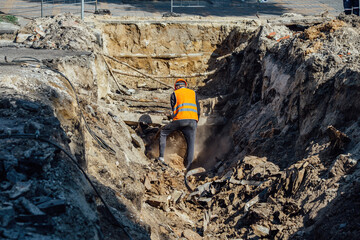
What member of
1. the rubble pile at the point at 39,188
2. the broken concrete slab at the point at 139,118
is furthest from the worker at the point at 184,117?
the rubble pile at the point at 39,188

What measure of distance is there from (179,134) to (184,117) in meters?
0.97

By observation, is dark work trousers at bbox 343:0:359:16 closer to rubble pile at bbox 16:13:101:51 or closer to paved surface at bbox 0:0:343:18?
paved surface at bbox 0:0:343:18

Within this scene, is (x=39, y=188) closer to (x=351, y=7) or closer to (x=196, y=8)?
(x=351, y=7)

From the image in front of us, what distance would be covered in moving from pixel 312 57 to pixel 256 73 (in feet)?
8.82

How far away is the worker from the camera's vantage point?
9.71 meters

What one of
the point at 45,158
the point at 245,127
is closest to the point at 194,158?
the point at 245,127

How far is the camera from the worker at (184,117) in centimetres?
971

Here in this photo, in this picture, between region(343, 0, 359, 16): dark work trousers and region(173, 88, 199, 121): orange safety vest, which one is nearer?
region(173, 88, 199, 121): orange safety vest

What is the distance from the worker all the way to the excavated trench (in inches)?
19.4

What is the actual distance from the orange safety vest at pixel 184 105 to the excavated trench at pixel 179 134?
972 mm

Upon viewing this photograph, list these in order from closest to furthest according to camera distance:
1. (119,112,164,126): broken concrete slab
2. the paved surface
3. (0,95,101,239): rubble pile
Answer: (0,95,101,239): rubble pile → (119,112,164,126): broken concrete slab → the paved surface

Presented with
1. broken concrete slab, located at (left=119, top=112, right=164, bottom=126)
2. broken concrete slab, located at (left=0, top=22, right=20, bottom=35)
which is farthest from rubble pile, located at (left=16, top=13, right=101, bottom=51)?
broken concrete slab, located at (left=119, top=112, right=164, bottom=126)

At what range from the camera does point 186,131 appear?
9922 millimetres

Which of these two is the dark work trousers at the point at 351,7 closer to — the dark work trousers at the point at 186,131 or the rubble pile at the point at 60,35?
the dark work trousers at the point at 186,131
